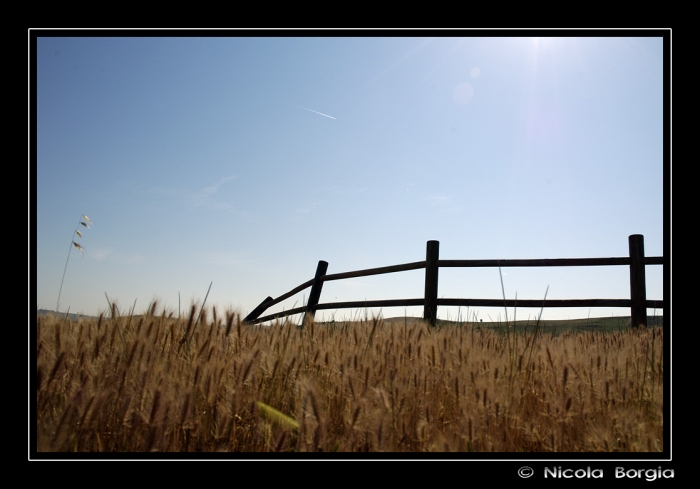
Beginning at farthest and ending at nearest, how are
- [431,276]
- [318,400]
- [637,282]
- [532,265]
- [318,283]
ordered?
[318,283] → [431,276] → [532,265] → [637,282] → [318,400]

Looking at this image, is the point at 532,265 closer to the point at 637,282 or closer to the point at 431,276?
the point at 637,282

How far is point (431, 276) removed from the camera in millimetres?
6770

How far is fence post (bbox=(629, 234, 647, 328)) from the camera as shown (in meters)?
5.68

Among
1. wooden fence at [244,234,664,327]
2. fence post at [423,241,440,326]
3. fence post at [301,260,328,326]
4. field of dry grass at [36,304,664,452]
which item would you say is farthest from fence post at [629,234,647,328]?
fence post at [301,260,328,326]

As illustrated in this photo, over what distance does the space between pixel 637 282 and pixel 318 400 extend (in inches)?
235

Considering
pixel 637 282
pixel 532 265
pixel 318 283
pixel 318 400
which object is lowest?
pixel 318 400

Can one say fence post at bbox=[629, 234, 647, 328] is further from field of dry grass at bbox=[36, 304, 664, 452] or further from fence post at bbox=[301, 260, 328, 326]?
fence post at bbox=[301, 260, 328, 326]

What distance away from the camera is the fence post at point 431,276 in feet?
21.7

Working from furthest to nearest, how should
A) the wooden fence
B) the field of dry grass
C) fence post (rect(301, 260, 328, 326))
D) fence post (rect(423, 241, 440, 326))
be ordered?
fence post (rect(301, 260, 328, 326))
fence post (rect(423, 241, 440, 326))
the wooden fence
the field of dry grass

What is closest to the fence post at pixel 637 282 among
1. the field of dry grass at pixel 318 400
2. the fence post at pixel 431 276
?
the fence post at pixel 431 276

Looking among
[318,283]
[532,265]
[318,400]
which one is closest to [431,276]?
[532,265]

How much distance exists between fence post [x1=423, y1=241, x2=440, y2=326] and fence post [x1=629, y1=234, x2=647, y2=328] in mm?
2570

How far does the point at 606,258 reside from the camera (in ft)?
19.1
